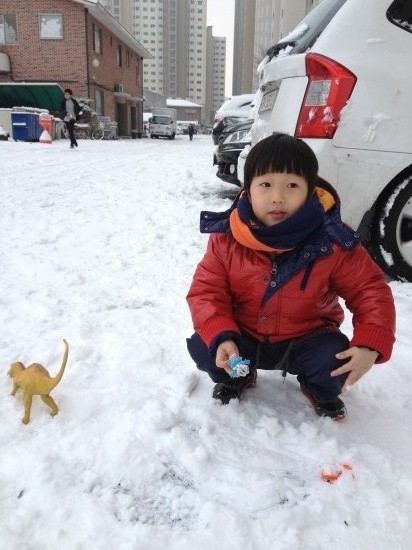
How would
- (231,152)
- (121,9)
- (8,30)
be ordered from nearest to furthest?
1. (231,152)
2. (8,30)
3. (121,9)

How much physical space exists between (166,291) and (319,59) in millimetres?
1619

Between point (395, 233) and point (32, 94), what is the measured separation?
78.7 ft

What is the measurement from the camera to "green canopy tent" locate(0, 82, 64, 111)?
22297 millimetres

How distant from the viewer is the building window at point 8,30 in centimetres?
2339

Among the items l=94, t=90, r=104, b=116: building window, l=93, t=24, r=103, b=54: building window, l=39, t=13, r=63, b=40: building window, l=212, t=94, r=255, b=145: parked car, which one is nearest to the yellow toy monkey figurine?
l=212, t=94, r=255, b=145: parked car

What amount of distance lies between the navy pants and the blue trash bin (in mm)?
16096

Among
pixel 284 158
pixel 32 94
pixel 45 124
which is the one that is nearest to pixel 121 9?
pixel 32 94

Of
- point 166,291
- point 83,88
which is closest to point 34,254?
point 166,291

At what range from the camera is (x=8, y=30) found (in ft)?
77.1

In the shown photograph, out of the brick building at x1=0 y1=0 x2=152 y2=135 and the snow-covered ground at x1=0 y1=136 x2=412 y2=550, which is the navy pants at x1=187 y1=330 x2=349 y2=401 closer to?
the snow-covered ground at x1=0 y1=136 x2=412 y2=550

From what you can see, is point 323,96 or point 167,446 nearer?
point 167,446

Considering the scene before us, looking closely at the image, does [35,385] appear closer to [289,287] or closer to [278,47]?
[289,287]

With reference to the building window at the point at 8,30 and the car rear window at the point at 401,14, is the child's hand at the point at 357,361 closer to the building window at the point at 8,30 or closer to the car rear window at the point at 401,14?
the car rear window at the point at 401,14

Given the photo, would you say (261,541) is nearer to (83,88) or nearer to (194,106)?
(83,88)
